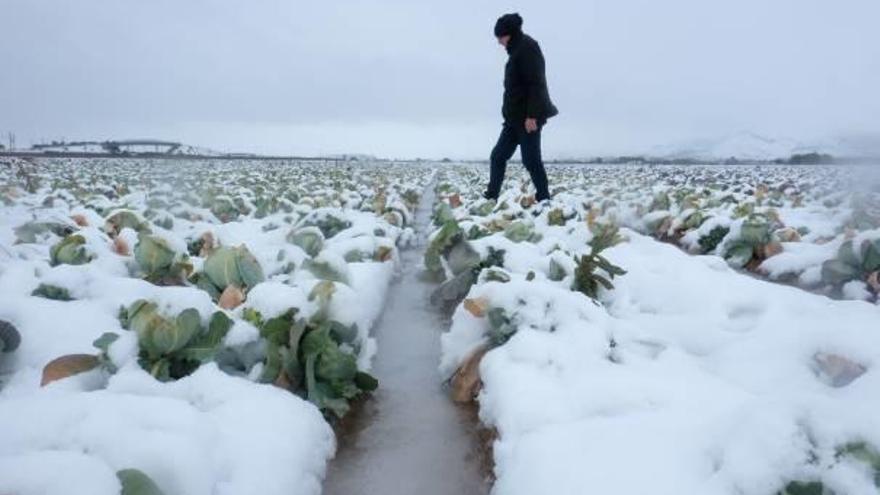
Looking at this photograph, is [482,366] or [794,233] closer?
[482,366]

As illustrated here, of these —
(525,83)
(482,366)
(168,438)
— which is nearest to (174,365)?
(168,438)

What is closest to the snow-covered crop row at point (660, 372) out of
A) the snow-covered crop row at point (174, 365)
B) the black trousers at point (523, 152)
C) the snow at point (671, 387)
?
the snow at point (671, 387)

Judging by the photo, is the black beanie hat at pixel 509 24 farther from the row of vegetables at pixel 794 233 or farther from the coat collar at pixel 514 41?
the row of vegetables at pixel 794 233

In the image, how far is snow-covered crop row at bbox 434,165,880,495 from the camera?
1.32 meters

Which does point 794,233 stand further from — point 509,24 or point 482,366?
point 482,366

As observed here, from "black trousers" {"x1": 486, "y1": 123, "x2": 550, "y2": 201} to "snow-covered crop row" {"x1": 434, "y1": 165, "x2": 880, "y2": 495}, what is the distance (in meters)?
2.43

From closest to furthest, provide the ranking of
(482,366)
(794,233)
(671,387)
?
(671,387), (482,366), (794,233)

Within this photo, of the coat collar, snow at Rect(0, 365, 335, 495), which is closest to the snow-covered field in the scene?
snow at Rect(0, 365, 335, 495)

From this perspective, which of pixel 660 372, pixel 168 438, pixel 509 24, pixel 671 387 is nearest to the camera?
pixel 168 438

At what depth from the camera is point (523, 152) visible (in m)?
6.27

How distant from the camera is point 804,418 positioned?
1.33 metres

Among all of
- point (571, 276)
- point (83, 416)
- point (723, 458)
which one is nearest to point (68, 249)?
point (83, 416)

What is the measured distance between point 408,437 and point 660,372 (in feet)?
2.35

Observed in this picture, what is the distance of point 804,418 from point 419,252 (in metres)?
4.17
